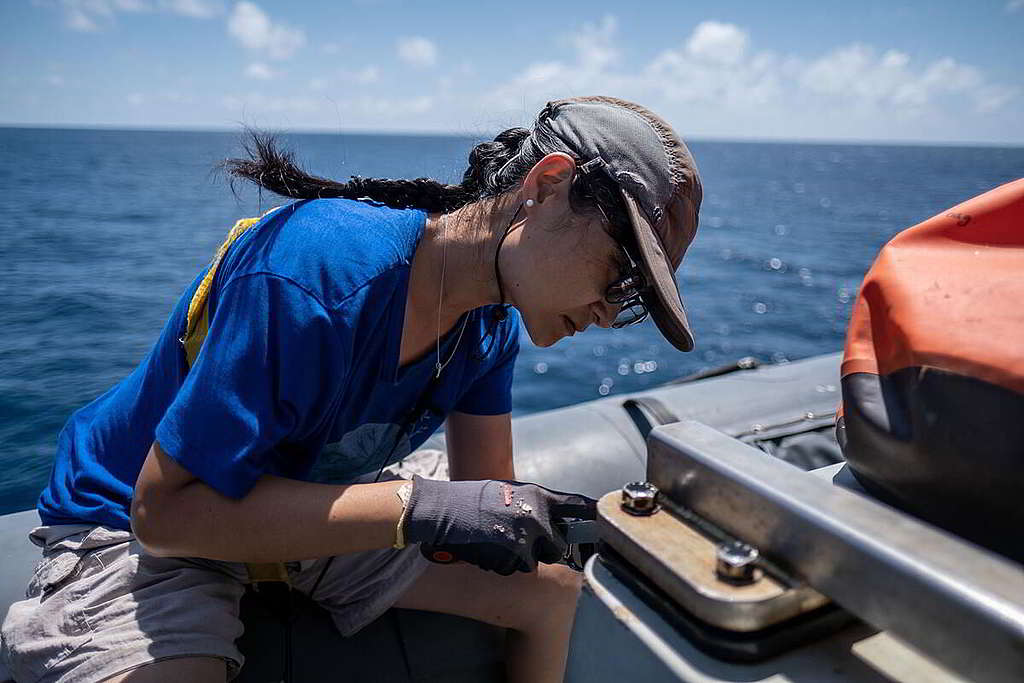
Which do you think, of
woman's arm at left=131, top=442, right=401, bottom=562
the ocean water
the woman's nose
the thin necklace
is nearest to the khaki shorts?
woman's arm at left=131, top=442, right=401, bottom=562

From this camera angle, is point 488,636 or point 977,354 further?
point 488,636

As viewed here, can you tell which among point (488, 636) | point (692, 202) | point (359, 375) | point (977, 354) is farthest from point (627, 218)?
point (488, 636)

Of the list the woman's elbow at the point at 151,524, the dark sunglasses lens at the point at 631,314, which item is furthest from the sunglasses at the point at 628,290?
the woman's elbow at the point at 151,524

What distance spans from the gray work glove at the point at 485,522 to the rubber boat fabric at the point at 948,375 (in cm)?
45

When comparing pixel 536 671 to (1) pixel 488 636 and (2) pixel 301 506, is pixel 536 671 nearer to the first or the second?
(1) pixel 488 636

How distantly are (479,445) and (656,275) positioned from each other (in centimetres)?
65

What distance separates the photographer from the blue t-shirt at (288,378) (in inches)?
38.8

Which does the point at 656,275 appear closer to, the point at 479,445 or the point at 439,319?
the point at 439,319

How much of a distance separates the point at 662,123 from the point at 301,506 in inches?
31.4

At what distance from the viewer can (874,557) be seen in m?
0.56

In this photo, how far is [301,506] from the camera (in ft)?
3.53

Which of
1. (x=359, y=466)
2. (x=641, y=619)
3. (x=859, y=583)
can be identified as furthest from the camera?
(x=359, y=466)

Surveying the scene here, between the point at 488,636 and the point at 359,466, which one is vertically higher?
the point at 359,466

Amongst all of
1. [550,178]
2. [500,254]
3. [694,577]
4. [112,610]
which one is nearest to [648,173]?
[550,178]
